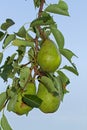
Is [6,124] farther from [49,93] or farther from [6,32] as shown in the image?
[6,32]

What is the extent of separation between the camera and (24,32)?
2.02m

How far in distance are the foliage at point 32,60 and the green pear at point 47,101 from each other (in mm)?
25

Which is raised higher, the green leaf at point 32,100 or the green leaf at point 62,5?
the green leaf at point 62,5

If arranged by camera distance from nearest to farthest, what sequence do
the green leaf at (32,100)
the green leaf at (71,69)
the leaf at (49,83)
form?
the green leaf at (32,100) → the leaf at (49,83) → the green leaf at (71,69)

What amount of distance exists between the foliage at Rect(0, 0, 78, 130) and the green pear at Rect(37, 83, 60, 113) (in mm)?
25

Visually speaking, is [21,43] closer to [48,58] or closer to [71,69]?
[48,58]

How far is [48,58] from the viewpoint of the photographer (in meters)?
1.96

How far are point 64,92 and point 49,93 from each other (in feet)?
0.60

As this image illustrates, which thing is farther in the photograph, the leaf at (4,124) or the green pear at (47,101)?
the leaf at (4,124)

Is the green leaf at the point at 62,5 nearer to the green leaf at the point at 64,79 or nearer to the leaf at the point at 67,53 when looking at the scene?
the leaf at the point at 67,53

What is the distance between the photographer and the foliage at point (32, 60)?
6.52 ft

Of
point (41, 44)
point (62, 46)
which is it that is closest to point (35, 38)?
point (41, 44)

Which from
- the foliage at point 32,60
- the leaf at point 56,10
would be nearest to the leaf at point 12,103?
the foliage at point 32,60

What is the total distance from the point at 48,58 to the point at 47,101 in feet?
0.85
